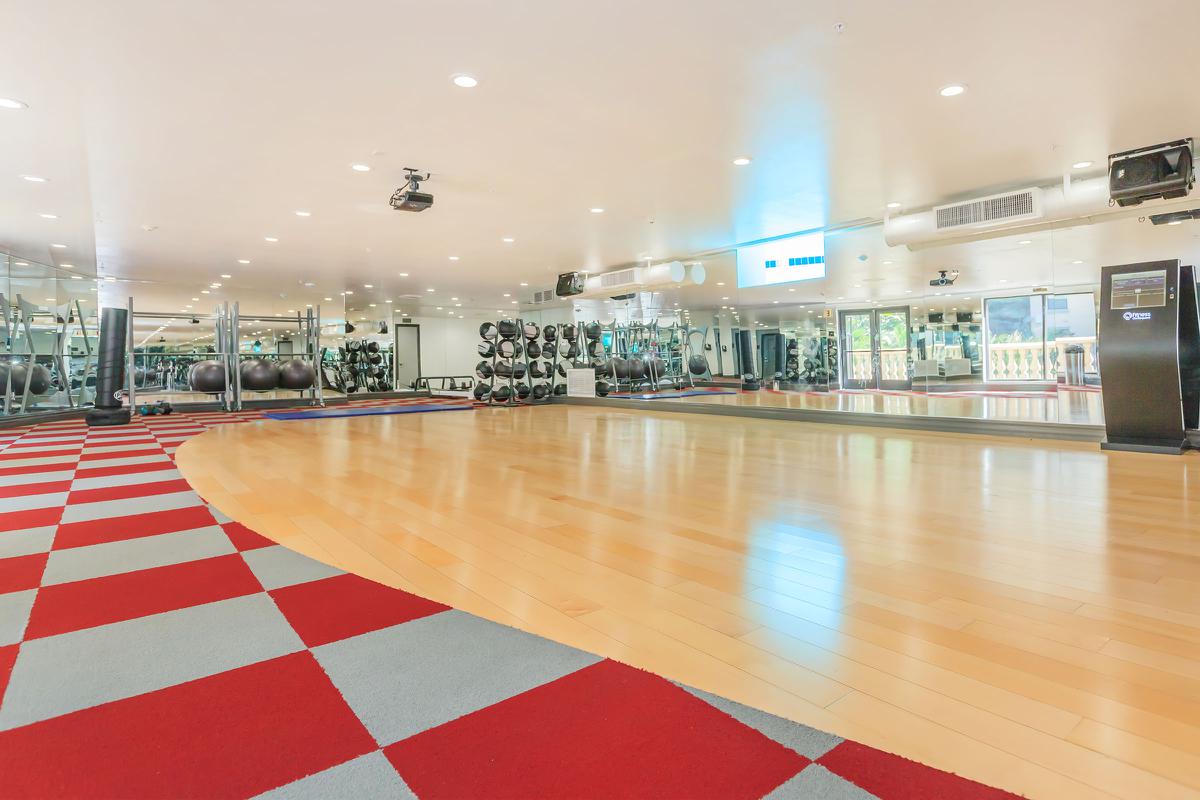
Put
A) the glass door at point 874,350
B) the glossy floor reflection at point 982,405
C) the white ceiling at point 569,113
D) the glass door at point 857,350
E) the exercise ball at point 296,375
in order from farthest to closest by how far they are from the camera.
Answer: the exercise ball at point 296,375 → the glass door at point 857,350 → the glass door at point 874,350 → the glossy floor reflection at point 982,405 → the white ceiling at point 569,113

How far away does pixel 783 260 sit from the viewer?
9.31 meters

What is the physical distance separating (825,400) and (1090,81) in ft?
21.5

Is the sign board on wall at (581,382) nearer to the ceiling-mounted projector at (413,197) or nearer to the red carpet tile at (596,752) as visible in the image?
the ceiling-mounted projector at (413,197)

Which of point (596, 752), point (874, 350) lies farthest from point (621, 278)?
point (596, 752)

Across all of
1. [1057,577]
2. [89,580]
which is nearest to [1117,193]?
[1057,577]

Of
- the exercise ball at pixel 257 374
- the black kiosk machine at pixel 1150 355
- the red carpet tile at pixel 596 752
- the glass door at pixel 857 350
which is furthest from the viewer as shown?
the exercise ball at pixel 257 374

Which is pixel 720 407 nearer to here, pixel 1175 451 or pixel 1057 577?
pixel 1175 451

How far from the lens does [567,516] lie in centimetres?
339

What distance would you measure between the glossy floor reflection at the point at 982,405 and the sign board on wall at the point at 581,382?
9.81 ft

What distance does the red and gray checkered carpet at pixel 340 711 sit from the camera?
116 centimetres

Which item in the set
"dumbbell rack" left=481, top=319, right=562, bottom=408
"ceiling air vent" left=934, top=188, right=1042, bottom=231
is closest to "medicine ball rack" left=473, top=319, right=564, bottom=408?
"dumbbell rack" left=481, top=319, right=562, bottom=408

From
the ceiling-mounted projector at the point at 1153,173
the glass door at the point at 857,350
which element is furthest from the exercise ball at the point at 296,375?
the ceiling-mounted projector at the point at 1153,173

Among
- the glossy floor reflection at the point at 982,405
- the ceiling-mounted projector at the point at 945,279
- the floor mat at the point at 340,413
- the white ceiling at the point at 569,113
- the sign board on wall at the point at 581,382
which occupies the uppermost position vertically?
the white ceiling at the point at 569,113

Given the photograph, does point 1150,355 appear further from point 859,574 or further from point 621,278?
point 621,278
